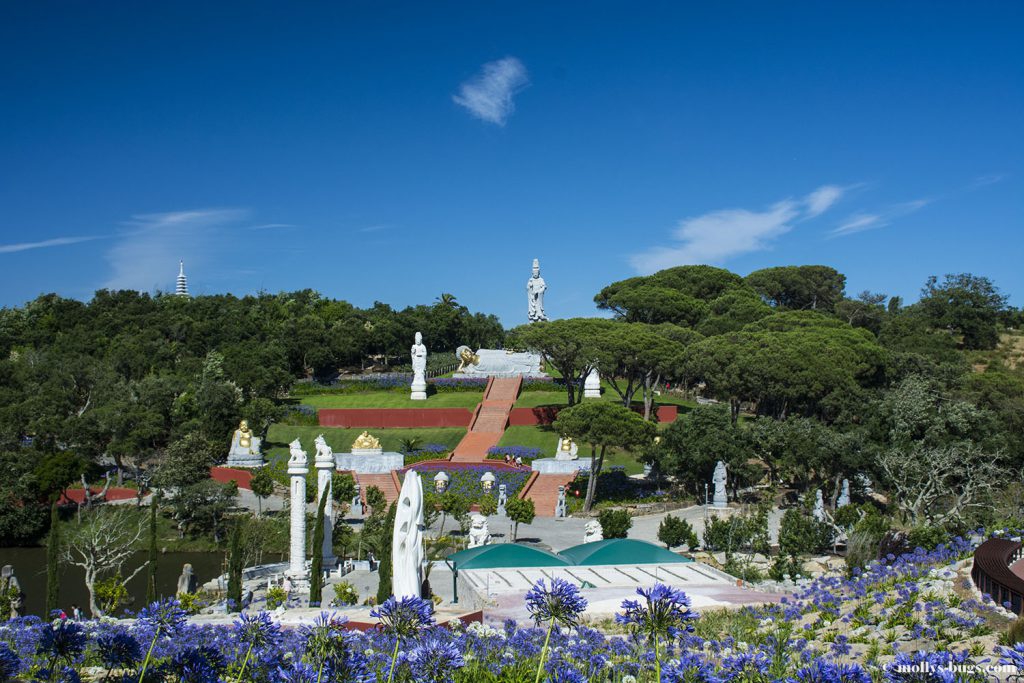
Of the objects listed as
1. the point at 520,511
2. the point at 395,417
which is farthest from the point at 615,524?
the point at 395,417

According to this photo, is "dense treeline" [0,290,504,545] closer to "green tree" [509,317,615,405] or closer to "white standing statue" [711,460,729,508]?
"green tree" [509,317,615,405]

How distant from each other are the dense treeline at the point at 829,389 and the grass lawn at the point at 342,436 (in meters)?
6.30

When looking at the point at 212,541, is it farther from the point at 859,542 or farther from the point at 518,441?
the point at 859,542

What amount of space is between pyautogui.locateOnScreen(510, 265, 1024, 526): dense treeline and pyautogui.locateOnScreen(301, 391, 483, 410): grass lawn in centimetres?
568

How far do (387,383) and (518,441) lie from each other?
16.1 meters

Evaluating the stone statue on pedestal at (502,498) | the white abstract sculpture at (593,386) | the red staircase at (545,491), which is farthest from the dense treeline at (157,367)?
the white abstract sculpture at (593,386)

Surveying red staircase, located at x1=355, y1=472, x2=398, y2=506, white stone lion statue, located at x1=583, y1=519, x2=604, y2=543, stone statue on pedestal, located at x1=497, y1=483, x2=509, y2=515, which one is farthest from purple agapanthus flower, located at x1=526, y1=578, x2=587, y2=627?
red staircase, located at x1=355, y1=472, x2=398, y2=506

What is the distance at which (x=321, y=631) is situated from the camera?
4973 mm

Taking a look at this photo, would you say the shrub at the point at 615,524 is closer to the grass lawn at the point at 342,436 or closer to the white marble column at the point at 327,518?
the white marble column at the point at 327,518

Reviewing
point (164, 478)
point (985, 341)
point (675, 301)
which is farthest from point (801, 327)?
point (164, 478)

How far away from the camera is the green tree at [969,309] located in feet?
196

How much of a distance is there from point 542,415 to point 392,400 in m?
9.89

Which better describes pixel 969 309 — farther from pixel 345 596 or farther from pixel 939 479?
pixel 345 596

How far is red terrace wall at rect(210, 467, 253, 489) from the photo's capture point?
35938mm
